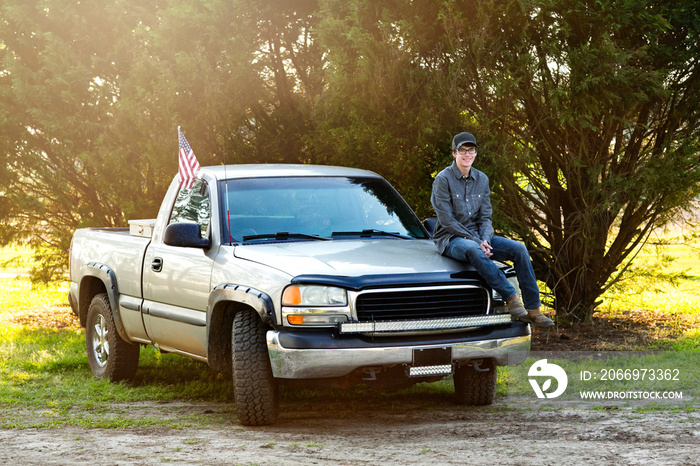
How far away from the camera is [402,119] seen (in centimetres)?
1021

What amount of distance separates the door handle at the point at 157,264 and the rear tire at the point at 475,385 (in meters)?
2.57

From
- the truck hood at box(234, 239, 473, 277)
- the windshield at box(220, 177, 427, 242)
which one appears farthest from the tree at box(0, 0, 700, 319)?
the truck hood at box(234, 239, 473, 277)

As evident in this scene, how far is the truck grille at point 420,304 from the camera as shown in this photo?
5730 millimetres

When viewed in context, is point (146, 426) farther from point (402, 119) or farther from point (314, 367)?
point (402, 119)

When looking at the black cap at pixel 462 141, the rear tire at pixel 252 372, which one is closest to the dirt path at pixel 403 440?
the rear tire at pixel 252 372

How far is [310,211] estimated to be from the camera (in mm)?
7039

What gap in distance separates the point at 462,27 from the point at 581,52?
4.52 feet

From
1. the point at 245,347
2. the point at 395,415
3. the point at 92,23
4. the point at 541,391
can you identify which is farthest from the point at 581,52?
the point at 92,23

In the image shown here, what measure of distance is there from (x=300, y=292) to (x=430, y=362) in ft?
3.22

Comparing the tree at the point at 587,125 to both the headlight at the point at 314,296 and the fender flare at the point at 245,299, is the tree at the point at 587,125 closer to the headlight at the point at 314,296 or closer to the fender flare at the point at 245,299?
the fender flare at the point at 245,299

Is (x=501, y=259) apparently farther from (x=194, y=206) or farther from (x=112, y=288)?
(x=112, y=288)

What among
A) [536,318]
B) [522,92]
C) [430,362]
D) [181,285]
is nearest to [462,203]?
[536,318]

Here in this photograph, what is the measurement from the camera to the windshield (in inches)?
268

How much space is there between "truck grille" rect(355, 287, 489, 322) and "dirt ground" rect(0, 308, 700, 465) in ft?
2.67
